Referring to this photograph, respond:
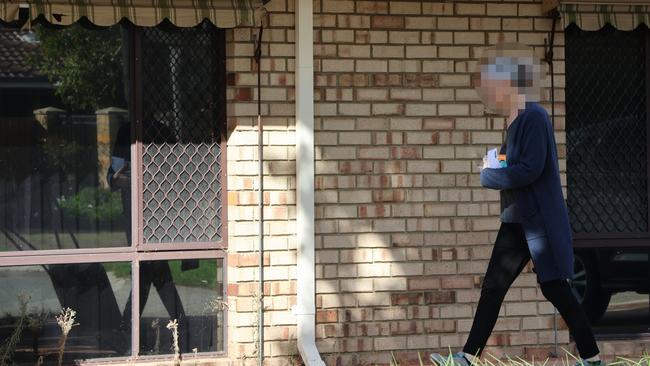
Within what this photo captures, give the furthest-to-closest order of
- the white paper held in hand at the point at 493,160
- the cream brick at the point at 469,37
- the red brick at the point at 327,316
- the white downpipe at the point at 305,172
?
1. the cream brick at the point at 469,37
2. the red brick at the point at 327,316
3. the white downpipe at the point at 305,172
4. the white paper held in hand at the point at 493,160

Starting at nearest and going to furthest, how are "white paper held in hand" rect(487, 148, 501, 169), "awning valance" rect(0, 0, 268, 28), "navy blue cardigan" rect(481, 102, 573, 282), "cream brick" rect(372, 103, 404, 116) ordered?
"navy blue cardigan" rect(481, 102, 573, 282) < "white paper held in hand" rect(487, 148, 501, 169) < "awning valance" rect(0, 0, 268, 28) < "cream brick" rect(372, 103, 404, 116)

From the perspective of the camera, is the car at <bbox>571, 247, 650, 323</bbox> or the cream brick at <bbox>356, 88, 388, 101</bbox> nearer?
the cream brick at <bbox>356, 88, 388, 101</bbox>

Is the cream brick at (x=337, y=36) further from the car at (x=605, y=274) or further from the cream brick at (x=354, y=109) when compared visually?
the car at (x=605, y=274)

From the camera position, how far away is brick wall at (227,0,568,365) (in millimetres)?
6570

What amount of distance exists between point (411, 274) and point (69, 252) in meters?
2.18

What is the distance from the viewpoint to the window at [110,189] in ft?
21.4

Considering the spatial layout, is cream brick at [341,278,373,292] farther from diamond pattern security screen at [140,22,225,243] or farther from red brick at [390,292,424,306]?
diamond pattern security screen at [140,22,225,243]

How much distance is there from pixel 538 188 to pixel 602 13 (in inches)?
69.7

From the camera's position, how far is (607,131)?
7164mm

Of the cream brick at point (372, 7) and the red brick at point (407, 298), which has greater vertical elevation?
the cream brick at point (372, 7)

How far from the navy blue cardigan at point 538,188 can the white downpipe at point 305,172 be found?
4.44ft

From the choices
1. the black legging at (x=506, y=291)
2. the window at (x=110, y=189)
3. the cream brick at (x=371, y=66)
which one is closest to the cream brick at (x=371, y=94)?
the cream brick at (x=371, y=66)

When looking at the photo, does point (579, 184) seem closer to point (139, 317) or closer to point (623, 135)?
point (623, 135)

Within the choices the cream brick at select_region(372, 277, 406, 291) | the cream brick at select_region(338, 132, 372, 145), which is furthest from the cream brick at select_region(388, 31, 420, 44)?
the cream brick at select_region(372, 277, 406, 291)
